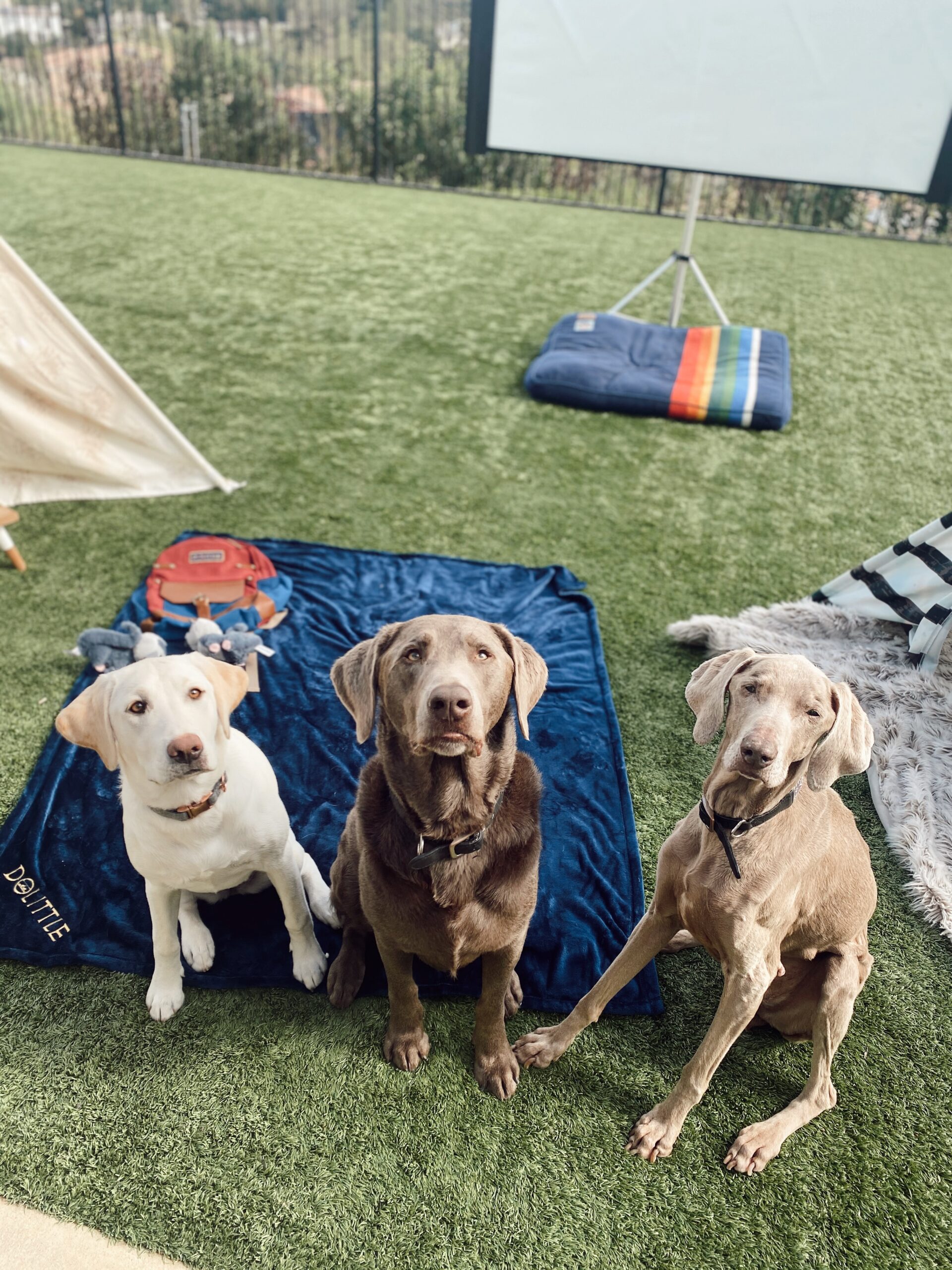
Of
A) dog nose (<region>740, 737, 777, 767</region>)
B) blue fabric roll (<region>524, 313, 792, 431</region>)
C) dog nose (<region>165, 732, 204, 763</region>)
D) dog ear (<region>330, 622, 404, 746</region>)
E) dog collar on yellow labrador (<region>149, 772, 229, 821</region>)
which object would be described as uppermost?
dog nose (<region>740, 737, 777, 767</region>)

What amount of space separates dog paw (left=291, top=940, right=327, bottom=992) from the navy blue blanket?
1.8 inches

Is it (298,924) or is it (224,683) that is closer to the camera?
(224,683)

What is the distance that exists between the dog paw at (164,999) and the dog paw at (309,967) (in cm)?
33

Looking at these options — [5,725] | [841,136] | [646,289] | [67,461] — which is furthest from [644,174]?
[5,725]

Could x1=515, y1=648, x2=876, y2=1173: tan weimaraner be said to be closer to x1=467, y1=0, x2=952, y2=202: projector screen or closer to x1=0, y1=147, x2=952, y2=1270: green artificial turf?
x1=0, y1=147, x2=952, y2=1270: green artificial turf

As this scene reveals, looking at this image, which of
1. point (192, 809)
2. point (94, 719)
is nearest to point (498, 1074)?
point (192, 809)

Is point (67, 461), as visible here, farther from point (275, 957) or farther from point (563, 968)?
point (563, 968)

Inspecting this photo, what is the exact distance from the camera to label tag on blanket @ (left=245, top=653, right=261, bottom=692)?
11.8 feet

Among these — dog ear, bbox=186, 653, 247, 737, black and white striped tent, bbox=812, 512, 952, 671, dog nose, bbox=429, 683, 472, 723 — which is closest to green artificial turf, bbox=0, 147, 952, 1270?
black and white striped tent, bbox=812, 512, 952, 671

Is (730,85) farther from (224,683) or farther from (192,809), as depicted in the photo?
(192,809)

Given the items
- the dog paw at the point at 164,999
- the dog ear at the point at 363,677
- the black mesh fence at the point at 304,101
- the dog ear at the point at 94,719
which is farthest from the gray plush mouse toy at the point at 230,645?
the black mesh fence at the point at 304,101

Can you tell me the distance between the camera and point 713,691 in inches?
80.0

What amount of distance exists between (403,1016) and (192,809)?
0.80 metres

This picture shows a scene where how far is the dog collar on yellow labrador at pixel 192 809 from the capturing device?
7.07 feet
